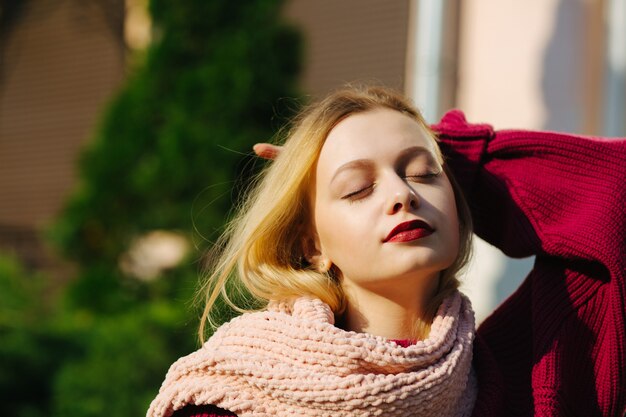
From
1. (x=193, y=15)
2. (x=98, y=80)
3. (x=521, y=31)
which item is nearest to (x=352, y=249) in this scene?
(x=521, y=31)

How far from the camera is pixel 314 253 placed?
6.96 ft

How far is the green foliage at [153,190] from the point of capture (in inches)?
192

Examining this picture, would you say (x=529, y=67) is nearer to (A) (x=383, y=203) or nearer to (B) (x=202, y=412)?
(A) (x=383, y=203)

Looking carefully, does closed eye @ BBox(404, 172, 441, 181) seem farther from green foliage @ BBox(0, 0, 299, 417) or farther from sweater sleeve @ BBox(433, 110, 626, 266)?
green foliage @ BBox(0, 0, 299, 417)

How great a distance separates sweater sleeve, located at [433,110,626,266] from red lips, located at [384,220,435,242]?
0.38 meters

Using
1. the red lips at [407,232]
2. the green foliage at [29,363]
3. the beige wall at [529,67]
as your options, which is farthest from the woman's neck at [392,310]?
the green foliage at [29,363]

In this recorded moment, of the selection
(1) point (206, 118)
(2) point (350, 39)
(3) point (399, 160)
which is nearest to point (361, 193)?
(3) point (399, 160)

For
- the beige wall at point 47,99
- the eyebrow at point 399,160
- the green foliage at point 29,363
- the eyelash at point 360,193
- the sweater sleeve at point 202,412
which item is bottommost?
the green foliage at point 29,363

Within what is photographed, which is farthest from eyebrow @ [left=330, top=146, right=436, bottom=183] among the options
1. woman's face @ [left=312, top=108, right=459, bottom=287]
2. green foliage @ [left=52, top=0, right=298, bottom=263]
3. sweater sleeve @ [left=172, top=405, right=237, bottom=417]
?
green foliage @ [left=52, top=0, right=298, bottom=263]

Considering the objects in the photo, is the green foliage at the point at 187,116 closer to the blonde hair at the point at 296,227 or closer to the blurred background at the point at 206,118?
the blurred background at the point at 206,118

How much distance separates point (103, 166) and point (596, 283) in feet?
13.6

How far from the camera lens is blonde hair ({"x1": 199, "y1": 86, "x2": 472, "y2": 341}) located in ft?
A: 6.68

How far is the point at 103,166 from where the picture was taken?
5703 mm

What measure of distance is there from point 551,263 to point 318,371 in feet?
2.22
